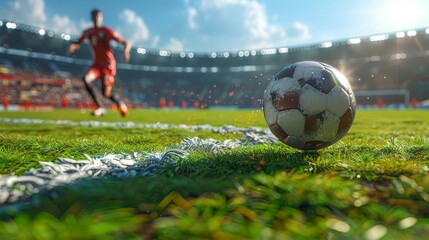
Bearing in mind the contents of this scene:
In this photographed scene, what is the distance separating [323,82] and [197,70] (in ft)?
214

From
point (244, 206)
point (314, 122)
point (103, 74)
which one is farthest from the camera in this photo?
point (103, 74)

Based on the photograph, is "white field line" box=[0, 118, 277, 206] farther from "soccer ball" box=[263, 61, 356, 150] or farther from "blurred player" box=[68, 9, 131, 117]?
"blurred player" box=[68, 9, 131, 117]

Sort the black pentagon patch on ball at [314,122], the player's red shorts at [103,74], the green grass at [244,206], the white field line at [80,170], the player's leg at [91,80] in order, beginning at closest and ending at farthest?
the green grass at [244,206] < the white field line at [80,170] < the black pentagon patch on ball at [314,122] < the player's leg at [91,80] < the player's red shorts at [103,74]

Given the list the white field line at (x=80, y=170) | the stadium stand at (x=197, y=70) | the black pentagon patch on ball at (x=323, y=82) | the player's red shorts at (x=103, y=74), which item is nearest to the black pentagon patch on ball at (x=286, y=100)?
the black pentagon patch on ball at (x=323, y=82)

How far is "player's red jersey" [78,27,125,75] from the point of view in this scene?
Answer: 381 inches

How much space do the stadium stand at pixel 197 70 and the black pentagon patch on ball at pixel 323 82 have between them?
33.1 meters

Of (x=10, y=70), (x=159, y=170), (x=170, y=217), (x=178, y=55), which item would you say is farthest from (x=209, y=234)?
(x=178, y=55)

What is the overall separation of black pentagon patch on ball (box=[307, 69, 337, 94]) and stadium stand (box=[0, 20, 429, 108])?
1303 inches

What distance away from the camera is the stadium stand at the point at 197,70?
144 feet

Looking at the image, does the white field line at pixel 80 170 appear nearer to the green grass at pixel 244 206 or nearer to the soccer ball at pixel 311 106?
the green grass at pixel 244 206

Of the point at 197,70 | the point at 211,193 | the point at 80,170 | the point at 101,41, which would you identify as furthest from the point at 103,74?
the point at 197,70

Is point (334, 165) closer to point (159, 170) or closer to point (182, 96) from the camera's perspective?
point (159, 170)

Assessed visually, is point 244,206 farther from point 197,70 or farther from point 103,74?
point 197,70

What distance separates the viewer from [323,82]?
10.8 ft
